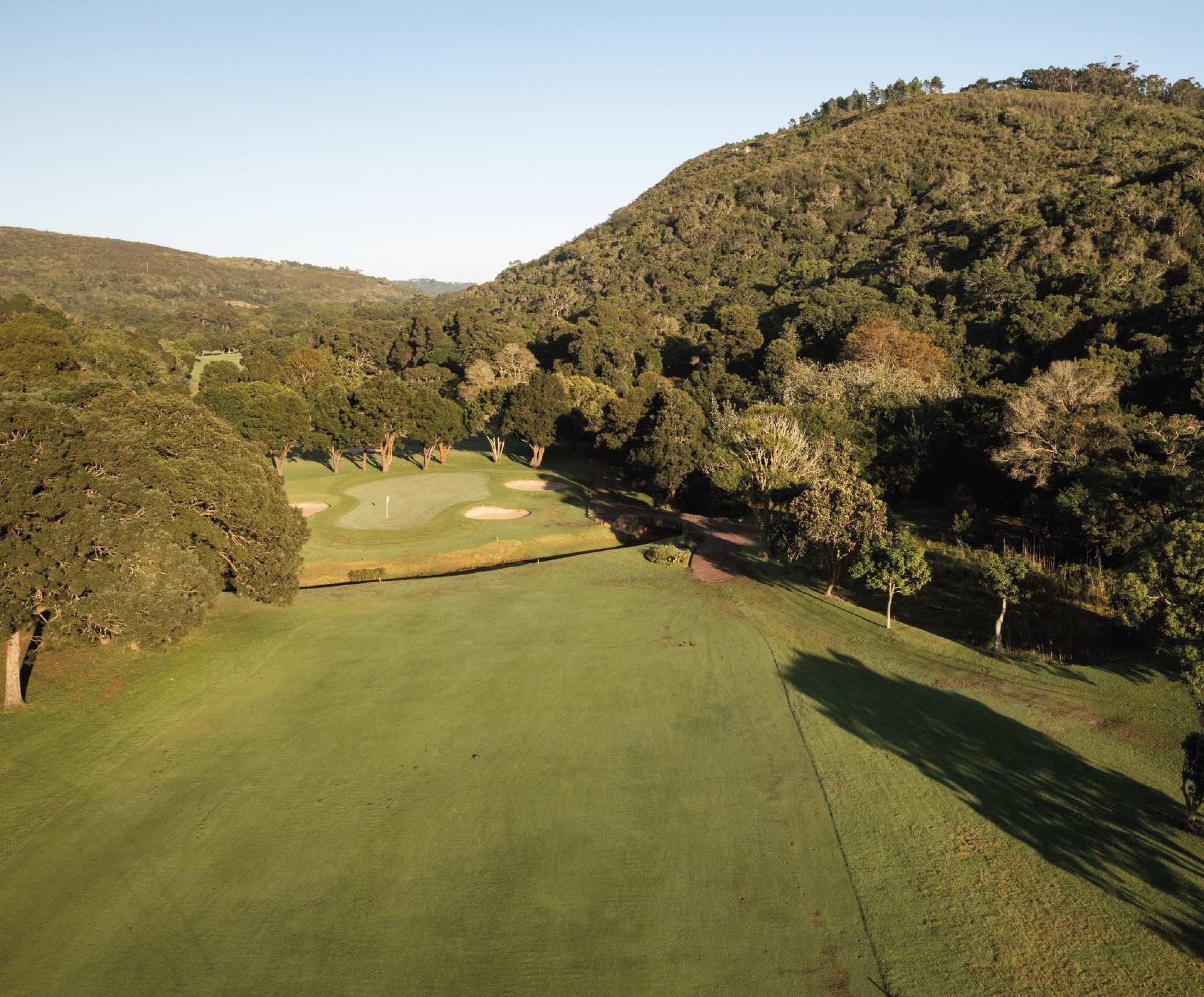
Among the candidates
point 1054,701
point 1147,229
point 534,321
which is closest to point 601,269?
point 534,321

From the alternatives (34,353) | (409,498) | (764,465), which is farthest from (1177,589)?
(34,353)

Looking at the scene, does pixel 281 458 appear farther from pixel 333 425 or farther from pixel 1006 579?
pixel 1006 579

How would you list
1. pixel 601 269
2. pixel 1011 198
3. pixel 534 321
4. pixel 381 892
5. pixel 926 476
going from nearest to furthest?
pixel 381 892 < pixel 926 476 < pixel 1011 198 < pixel 534 321 < pixel 601 269

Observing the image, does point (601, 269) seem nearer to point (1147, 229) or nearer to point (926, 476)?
point (1147, 229)

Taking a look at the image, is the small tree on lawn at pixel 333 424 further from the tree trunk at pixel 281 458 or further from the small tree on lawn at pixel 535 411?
the small tree on lawn at pixel 535 411

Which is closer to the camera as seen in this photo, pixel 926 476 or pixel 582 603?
pixel 582 603

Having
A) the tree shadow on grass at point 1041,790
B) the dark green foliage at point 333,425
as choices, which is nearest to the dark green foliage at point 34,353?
the dark green foliage at point 333,425

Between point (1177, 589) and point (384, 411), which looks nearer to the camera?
point (1177, 589)
